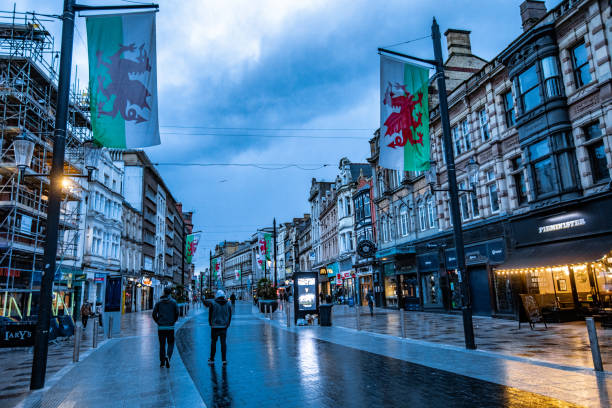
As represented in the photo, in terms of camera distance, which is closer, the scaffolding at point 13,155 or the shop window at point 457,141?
the scaffolding at point 13,155

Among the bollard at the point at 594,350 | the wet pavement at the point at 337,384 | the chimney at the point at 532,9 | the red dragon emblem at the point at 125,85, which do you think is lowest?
the wet pavement at the point at 337,384

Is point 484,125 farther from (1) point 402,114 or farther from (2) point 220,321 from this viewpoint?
(2) point 220,321

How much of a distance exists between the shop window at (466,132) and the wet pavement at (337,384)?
17.9m

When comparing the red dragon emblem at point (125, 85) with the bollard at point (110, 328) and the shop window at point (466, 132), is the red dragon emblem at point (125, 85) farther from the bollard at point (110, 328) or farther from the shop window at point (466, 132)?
the shop window at point (466, 132)

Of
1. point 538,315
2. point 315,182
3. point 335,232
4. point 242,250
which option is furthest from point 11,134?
point 242,250

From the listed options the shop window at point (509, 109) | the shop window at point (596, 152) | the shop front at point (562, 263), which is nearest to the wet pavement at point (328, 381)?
the shop front at point (562, 263)

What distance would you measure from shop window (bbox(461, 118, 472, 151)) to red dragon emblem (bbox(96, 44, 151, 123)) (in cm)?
2095

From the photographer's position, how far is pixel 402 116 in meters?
12.1

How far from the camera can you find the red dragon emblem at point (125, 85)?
8.67 metres

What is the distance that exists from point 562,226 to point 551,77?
648cm

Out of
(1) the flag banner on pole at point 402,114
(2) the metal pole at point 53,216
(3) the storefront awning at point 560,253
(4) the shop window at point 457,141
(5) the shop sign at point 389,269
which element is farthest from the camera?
(5) the shop sign at point 389,269

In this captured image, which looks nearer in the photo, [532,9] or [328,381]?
[328,381]

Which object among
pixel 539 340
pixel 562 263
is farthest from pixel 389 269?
pixel 539 340

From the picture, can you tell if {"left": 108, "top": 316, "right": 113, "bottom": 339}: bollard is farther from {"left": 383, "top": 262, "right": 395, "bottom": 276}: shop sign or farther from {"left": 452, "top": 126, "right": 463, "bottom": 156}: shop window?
{"left": 383, "top": 262, "right": 395, "bottom": 276}: shop sign
